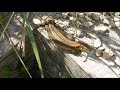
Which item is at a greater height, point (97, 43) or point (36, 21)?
point (36, 21)

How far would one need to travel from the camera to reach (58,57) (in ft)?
4.70

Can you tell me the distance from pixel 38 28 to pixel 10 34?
0.14 meters

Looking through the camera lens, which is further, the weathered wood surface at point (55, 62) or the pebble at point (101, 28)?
the pebble at point (101, 28)

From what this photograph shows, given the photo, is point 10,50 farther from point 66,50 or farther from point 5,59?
point 66,50

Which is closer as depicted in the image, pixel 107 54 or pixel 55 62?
pixel 107 54

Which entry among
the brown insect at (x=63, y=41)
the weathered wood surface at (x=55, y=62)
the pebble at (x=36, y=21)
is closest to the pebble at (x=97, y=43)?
the brown insect at (x=63, y=41)

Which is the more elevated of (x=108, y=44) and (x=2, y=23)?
(x=2, y=23)

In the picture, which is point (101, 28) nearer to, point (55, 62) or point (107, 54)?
point (107, 54)

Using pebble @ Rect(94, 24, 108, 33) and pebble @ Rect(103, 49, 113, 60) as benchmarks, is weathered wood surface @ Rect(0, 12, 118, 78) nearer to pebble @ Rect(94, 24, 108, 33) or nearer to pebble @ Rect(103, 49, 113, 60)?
pebble @ Rect(103, 49, 113, 60)

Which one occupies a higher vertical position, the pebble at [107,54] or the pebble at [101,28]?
the pebble at [101,28]

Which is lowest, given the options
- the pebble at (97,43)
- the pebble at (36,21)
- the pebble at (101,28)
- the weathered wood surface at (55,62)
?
the weathered wood surface at (55,62)

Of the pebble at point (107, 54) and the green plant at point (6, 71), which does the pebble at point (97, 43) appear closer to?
the pebble at point (107, 54)

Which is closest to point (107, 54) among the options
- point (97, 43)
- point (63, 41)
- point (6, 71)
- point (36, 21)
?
point (97, 43)

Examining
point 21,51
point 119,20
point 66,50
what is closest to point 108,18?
point 119,20
